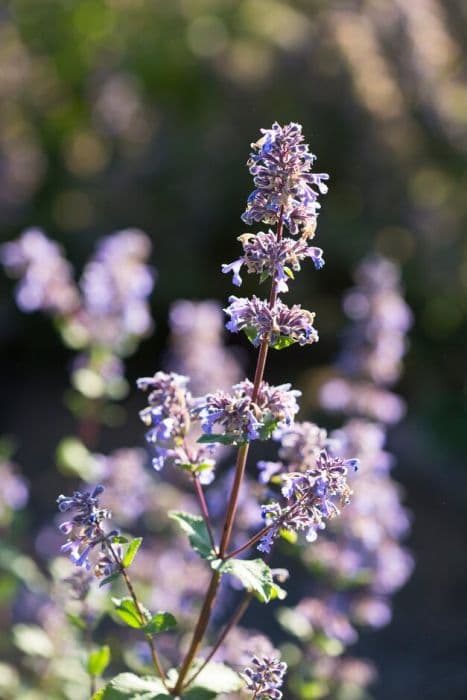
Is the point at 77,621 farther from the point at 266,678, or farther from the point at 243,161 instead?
the point at 243,161

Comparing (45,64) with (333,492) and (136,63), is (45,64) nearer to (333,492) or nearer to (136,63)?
(136,63)

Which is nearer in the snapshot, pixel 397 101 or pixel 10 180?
pixel 397 101

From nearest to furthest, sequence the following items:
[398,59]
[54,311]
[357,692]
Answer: [357,692] < [54,311] < [398,59]

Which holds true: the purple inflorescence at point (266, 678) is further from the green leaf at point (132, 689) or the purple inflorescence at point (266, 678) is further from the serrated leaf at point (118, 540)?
the serrated leaf at point (118, 540)

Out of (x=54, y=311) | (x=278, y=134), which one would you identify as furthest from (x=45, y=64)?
(x=278, y=134)

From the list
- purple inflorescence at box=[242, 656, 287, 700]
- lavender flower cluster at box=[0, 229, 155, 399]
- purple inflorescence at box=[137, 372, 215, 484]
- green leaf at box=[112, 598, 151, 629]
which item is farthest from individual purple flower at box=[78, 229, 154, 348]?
purple inflorescence at box=[242, 656, 287, 700]

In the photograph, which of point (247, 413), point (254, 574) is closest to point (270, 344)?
point (247, 413)

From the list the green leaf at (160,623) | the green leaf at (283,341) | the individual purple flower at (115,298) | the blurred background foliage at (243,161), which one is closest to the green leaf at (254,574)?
the green leaf at (160,623)
